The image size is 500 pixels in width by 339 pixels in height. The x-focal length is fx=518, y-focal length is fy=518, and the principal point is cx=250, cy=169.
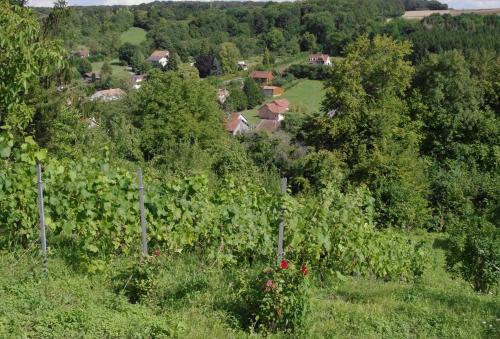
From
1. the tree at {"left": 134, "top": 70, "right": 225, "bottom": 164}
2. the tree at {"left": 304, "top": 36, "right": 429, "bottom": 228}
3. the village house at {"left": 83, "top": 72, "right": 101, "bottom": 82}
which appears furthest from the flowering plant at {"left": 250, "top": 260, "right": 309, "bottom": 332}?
the village house at {"left": 83, "top": 72, "right": 101, "bottom": 82}

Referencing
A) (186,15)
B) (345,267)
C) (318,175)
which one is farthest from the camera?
(186,15)

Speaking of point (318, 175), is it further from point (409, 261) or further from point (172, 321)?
point (172, 321)

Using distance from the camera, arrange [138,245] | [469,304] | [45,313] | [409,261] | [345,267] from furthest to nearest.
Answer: [409,261]
[345,267]
[138,245]
[469,304]
[45,313]

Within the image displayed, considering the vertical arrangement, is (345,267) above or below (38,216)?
below

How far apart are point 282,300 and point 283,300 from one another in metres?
0.01

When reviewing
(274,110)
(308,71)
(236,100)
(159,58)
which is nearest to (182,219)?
(274,110)

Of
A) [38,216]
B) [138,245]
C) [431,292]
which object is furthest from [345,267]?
[38,216]

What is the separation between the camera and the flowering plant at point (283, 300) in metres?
4.44

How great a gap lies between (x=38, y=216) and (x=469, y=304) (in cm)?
480

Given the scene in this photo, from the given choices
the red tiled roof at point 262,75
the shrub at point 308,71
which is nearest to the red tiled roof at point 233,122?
the shrub at point 308,71

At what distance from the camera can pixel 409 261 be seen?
7.96m

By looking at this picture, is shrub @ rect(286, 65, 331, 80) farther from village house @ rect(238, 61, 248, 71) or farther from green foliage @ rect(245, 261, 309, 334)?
green foliage @ rect(245, 261, 309, 334)

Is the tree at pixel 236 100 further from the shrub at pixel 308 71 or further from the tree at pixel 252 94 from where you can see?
the shrub at pixel 308 71

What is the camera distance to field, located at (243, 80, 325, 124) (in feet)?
172
